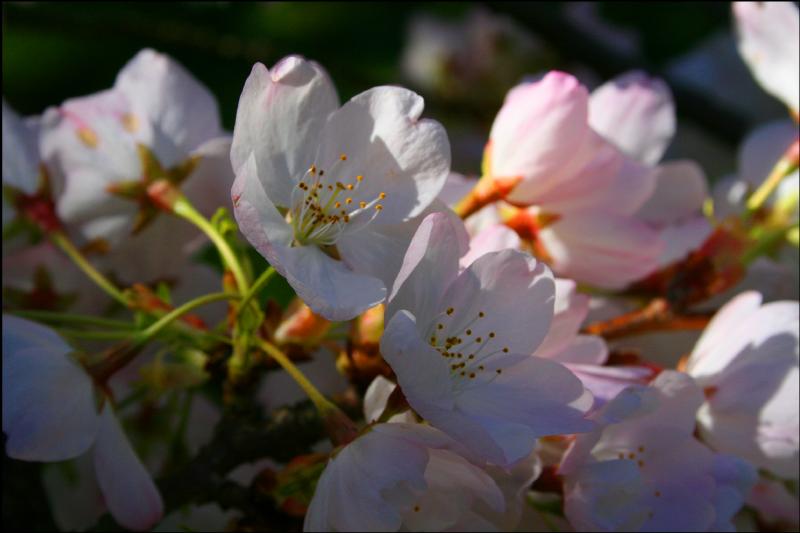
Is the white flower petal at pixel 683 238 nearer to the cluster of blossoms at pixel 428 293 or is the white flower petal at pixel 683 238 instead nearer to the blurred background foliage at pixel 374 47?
the cluster of blossoms at pixel 428 293

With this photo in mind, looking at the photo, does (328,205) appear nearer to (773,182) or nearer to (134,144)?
(134,144)

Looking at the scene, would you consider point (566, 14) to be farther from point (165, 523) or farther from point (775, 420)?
point (165, 523)

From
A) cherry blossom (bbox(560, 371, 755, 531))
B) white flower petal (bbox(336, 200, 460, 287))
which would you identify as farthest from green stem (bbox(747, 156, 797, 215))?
white flower petal (bbox(336, 200, 460, 287))

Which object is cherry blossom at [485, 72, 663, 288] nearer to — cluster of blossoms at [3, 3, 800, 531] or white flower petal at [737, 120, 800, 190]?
cluster of blossoms at [3, 3, 800, 531]

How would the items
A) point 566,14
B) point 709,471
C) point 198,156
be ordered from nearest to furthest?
point 709,471 < point 198,156 < point 566,14

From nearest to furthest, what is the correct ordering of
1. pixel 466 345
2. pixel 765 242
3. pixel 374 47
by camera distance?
pixel 466 345 → pixel 765 242 → pixel 374 47

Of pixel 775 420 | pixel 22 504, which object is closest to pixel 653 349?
pixel 775 420

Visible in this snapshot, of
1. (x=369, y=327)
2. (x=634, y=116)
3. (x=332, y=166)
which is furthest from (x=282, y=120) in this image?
(x=634, y=116)
